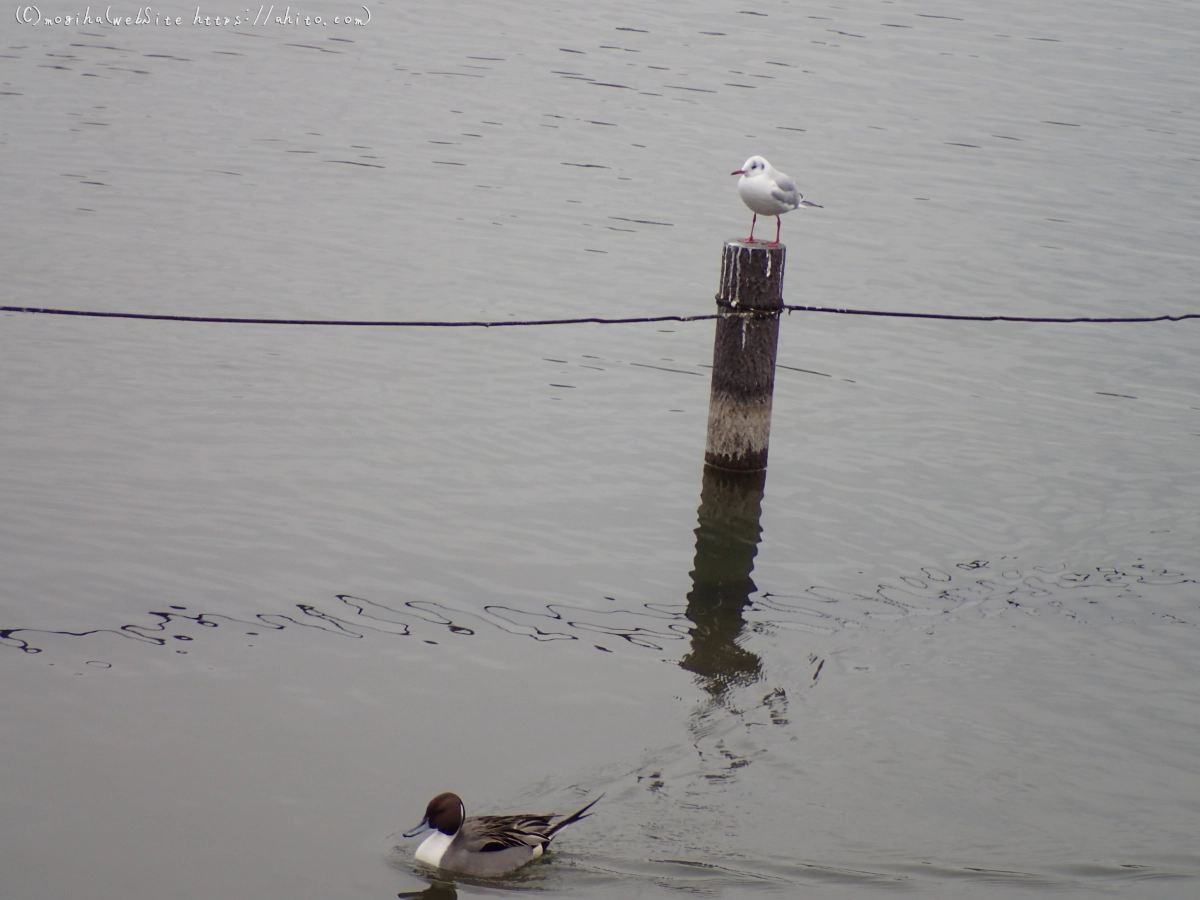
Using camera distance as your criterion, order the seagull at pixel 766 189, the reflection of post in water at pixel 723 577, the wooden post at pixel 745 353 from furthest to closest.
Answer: the seagull at pixel 766 189
the wooden post at pixel 745 353
the reflection of post in water at pixel 723 577

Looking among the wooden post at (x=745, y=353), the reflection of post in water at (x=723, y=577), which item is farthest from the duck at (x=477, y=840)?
the wooden post at (x=745, y=353)

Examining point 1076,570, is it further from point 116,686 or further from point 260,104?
point 260,104

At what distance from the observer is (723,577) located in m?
7.79

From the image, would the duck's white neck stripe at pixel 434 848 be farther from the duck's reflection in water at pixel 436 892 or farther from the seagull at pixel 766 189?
the seagull at pixel 766 189

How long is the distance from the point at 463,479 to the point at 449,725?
9.59ft

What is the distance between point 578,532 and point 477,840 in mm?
3201

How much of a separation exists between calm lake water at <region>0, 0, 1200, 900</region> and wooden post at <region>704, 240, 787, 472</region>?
0.99ft

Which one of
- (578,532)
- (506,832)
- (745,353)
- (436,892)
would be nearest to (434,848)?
(436,892)

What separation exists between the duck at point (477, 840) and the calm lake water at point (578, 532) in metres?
0.09

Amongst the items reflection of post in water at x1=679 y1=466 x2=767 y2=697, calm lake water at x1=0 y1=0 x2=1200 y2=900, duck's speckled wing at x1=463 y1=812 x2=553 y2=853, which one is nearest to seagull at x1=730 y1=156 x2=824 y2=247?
reflection of post in water at x1=679 y1=466 x2=767 y2=697

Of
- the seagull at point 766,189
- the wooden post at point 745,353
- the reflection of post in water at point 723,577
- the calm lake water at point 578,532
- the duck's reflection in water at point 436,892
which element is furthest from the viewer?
the seagull at point 766,189

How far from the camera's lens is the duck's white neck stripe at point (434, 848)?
200 inches

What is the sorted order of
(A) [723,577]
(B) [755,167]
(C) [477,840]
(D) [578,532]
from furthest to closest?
(B) [755,167], (D) [578,532], (A) [723,577], (C) [477,840]

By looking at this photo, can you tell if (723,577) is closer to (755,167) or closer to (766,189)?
(766,189)
